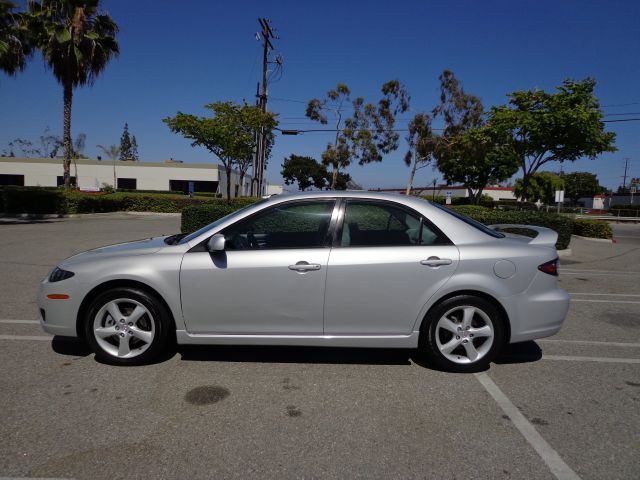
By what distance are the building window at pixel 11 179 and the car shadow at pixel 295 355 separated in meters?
62.2

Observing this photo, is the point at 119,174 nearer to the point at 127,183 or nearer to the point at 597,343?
the point at 127,183

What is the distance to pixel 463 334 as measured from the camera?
365 centimetres

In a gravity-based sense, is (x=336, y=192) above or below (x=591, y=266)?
above

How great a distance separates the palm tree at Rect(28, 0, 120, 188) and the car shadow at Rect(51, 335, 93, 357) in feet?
81.8

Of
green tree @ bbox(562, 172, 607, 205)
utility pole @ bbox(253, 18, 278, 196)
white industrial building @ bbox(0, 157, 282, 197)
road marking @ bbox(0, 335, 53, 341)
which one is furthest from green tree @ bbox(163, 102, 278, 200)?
green tree @ bbox(562, 172, 607, 205)

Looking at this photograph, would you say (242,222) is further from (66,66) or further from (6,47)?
(66,66)

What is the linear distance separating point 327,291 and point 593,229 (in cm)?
1817

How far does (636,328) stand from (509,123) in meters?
18.2

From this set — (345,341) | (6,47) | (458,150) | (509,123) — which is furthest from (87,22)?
(345,341)

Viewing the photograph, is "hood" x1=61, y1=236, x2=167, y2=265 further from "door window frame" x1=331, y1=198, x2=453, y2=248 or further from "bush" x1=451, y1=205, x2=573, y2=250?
"bush" x1=451, y1=205, x2=573, y2=250

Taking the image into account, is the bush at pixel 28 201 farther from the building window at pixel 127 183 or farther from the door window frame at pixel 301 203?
the building window at pixel 127 183

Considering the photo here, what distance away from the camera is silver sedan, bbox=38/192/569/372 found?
355 centimetres

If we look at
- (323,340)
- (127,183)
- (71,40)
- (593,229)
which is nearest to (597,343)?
(323,340)

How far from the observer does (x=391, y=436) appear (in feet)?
9.08
